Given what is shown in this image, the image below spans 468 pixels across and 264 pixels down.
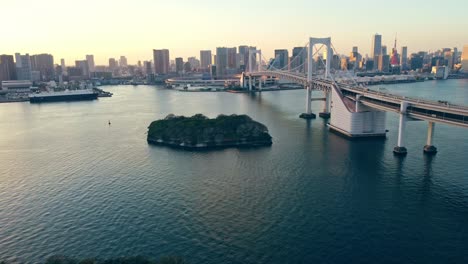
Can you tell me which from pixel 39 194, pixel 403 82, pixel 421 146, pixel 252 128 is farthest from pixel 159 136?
pixel 403 82

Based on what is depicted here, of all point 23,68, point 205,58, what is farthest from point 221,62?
point 23,68

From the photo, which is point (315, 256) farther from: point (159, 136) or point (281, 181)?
point (159, 136)

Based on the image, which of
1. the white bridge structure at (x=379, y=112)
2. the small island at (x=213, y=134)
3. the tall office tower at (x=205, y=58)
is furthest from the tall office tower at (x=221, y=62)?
the small island at (x=213, y=134)

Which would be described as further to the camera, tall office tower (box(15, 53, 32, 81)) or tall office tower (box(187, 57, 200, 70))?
tall office tower (box(187, 57, 200, 70))

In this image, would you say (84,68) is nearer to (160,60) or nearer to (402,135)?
(160,60)

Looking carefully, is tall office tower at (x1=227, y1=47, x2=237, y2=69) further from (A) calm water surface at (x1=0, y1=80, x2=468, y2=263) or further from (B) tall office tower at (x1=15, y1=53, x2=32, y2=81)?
(A) calm water surface at (x1=0, y1=80, x2=468, y2=263)

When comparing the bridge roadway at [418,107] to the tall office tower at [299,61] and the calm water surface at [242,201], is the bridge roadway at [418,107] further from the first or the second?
the tall office tower at [299,61]

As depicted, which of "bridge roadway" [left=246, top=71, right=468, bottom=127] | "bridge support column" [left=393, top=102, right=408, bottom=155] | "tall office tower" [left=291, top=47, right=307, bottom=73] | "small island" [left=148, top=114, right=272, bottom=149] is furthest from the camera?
"tall office tower" [left=291, top=47, right=307, bottom=73]

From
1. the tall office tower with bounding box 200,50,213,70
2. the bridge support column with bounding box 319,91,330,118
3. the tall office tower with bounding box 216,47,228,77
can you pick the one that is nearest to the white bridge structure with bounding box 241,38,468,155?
the bridge support column with bounding box 319,91,330,118
